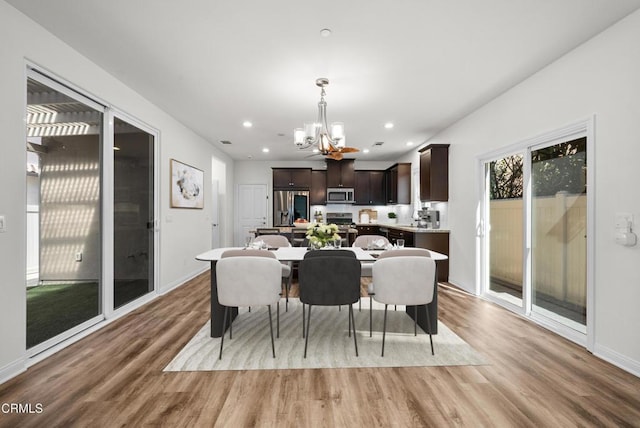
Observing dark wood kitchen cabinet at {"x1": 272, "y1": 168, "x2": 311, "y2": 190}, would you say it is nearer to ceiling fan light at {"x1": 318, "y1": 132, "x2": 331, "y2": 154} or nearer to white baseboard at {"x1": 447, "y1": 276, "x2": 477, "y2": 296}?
white baseboard at {"x1": 447, "y1": 276, "x2": 477, "y2": 296}

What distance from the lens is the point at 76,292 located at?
3.05 m

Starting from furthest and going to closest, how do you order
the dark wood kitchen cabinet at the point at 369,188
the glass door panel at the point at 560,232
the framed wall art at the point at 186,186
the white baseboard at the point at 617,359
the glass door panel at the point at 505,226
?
the dark wood kitchen cabinet at the point at 369,188 → the framed wall art at the point at 186,186 → the glass door panel at the point at 505,226 → the glass door panel at the point at 560,232 → the white baseboard at the point at 617,359

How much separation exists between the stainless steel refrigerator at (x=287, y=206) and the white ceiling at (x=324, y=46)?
140 inches

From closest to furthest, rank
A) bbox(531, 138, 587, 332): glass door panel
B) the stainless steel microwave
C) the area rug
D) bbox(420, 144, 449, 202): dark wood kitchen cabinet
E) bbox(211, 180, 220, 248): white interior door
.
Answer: the area rug → bbox(531, 138, 587, 332): glass door panel → bbox(420, 144, 449, 202): dark wood kitchen cabinet → bbox(211, 180, 220, 248): white interior door → the stainless steel microwave

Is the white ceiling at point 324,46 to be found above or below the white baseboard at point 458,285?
above

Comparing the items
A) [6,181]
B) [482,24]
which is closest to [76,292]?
[6,181]

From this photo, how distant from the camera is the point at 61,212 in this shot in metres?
2.82

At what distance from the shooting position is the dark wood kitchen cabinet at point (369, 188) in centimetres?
805

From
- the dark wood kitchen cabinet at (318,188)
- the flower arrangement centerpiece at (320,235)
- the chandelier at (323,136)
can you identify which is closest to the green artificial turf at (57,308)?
the flower arrangement centerpiece at (320,235)

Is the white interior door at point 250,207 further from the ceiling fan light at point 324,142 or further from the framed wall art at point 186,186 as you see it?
the ceiling fan light at point 324,142

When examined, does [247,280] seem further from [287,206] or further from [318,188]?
[318,188]

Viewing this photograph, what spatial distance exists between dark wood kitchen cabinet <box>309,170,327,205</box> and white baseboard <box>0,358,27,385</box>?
617 centimetres

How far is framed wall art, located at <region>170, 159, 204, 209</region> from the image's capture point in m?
4.71

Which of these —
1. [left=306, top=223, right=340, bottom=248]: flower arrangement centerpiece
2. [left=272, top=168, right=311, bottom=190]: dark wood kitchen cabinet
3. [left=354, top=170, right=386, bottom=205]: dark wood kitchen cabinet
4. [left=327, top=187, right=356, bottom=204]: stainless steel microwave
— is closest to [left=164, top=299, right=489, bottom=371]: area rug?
[left=306, top=223, right=340, bottom=248]: flower arrangement centerpiece
